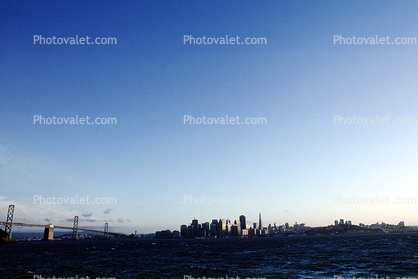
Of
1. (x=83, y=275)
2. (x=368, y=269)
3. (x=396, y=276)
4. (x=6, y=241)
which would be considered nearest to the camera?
(x=396, y=276)

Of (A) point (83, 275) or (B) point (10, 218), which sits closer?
(A) point (83, 275)

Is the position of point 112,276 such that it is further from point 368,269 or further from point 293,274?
point 368,269

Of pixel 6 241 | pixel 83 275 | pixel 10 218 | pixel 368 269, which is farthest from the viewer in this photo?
pixel 10 218

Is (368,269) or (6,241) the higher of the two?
(368,269)

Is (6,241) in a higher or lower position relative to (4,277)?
lower

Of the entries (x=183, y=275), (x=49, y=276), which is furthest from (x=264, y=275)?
(x=49, y=276)

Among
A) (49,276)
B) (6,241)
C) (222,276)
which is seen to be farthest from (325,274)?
(6,241)

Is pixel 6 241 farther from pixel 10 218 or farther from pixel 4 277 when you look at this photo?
pixel 4 277

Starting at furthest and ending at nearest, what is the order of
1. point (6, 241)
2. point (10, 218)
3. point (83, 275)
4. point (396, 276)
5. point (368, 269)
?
point (10, 218) → point (6, 241) → point (368, 269) → point (83, 275) → point (396, 276)

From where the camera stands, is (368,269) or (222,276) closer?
(222,276)
